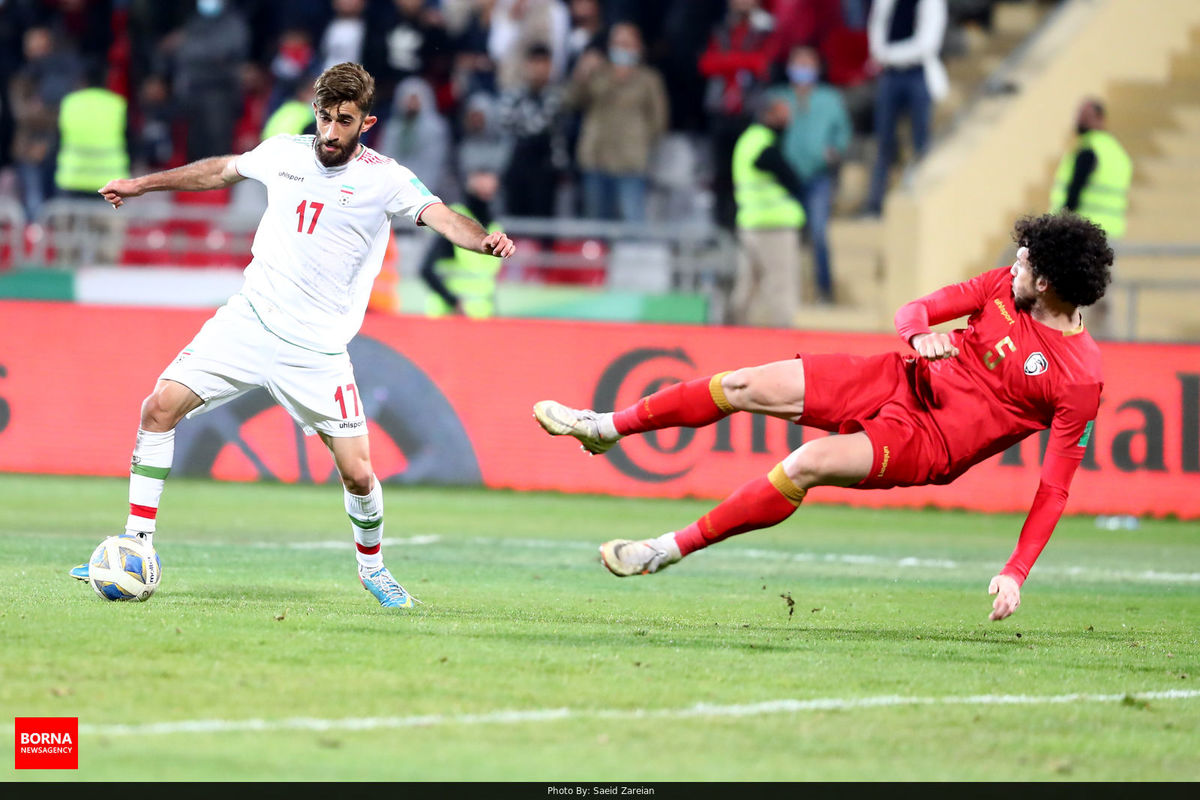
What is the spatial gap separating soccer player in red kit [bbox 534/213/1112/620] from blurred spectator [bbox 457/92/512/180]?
13329mm

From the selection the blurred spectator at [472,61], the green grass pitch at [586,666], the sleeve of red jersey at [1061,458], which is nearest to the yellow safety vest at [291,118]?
the blurred spectator at [472,61]

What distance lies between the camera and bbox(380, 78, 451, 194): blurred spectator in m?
20.1

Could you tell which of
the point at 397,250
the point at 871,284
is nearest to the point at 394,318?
the point at 397,250

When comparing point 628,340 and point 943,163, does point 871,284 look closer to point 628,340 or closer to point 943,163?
point 943,163

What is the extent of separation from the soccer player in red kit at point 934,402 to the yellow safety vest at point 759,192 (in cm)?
1032

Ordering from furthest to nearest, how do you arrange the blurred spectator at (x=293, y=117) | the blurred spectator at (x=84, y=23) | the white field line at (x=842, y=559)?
the blurred spectator at (x=84, y=23)
the blurred spectator at (x=293, y=117)
the white field line at (x=842, y=559)

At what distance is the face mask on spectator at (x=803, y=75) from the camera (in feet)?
63.7

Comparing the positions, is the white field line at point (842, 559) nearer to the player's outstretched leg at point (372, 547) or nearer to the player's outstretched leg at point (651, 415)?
the player's outstretched leg at point (372, 547)

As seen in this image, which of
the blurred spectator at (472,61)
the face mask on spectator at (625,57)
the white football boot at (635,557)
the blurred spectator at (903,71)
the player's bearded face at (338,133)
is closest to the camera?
the white football boot at (635,557)

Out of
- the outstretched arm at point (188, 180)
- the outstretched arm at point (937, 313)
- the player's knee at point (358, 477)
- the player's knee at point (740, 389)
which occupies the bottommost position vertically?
the player's knee at point (358, 477)


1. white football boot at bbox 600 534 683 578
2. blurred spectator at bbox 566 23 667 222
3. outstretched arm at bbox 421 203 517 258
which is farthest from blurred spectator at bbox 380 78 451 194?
white football boot at bbox 600 534 683 578

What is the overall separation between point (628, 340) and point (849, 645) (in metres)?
7.90

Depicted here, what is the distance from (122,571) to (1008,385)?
3855 millimetres

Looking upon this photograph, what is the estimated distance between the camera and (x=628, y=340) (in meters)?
15.4
